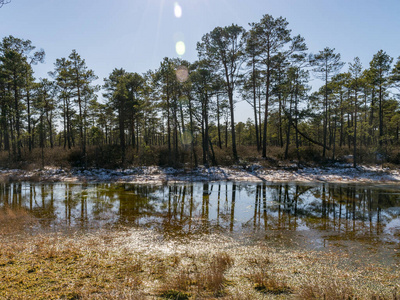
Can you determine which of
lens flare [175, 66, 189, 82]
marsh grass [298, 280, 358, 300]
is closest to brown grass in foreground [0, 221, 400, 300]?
marsh grass [298, 280, 358, 300]

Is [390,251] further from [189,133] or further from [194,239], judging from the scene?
[189,133]

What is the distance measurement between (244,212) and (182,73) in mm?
23601

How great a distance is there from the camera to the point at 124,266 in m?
5.95

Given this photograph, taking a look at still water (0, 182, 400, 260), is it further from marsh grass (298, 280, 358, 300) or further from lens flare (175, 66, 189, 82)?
lens flare (175, 66, 189, 82)

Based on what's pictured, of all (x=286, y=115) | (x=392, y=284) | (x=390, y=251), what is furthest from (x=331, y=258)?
(x=286, y=115)

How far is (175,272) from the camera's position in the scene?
568cm

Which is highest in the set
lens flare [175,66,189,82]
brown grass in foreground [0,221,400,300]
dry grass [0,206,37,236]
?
lens flare [175,66,189,82]

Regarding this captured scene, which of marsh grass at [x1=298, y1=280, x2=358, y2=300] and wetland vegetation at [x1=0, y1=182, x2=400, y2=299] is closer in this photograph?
marsh grass at [x1=298, y1=280, x2=358, y2=300]

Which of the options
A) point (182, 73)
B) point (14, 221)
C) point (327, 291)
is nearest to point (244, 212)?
point (327, 291)

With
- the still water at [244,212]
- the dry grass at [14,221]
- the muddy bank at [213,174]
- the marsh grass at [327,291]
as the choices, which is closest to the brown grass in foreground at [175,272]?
the marsh grass at [327,291]

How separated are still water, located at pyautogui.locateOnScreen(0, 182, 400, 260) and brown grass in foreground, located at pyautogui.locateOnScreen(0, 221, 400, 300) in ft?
5.00

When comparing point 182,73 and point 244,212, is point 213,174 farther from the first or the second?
point 182,73

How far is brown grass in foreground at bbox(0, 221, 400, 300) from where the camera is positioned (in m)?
4.62

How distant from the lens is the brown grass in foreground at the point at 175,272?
4.62m
